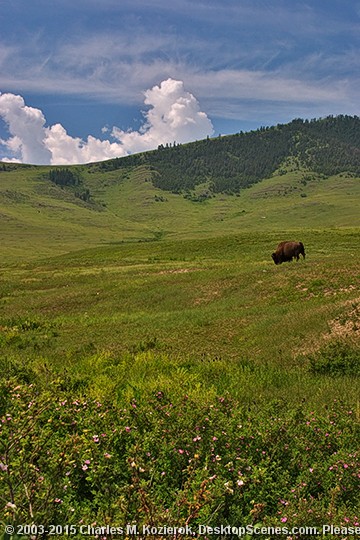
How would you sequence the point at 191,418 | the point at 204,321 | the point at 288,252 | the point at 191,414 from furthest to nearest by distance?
the point at 288,252
the point at 204,321
the point at 191,414
the point at 191,418

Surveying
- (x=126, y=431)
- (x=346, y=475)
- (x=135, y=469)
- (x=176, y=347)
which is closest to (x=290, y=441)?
(x=346, y=475)

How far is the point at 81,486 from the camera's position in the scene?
530 centimetres

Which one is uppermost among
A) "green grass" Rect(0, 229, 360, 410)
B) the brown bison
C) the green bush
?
the brown bison

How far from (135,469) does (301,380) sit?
7.30m

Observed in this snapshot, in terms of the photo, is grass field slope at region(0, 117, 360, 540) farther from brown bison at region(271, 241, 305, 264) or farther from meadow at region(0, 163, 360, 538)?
brown bison at region(271, 241, 305, 264)

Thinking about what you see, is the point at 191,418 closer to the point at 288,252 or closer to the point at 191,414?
the point at 191,414

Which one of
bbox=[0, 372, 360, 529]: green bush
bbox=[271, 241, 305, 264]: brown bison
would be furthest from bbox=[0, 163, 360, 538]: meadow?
bbox=[271, 241, 305, 264]: brown bison

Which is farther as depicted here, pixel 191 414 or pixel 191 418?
pixel 191 414

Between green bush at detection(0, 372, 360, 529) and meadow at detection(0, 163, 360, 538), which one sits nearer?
green bush at detection(0, 372, 360, 529)

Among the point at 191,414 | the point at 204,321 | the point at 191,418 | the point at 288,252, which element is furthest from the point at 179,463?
the point at 288,252

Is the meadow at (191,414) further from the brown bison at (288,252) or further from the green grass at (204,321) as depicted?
the brown bison at (288,252)

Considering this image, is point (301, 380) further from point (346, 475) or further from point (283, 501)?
point (283, 501)

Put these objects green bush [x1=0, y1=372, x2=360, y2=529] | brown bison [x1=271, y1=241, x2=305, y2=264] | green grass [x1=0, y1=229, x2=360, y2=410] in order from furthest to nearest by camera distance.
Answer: brown bison [x1=271, y1=241, x2=305, y2=264] → green grass [x1=0, y1=229, x2=360, y2=410] → green bush [x1=0, y1=372, x2=360, y2=529]

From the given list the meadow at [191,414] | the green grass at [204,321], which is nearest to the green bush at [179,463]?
the meadow at [191,414]
